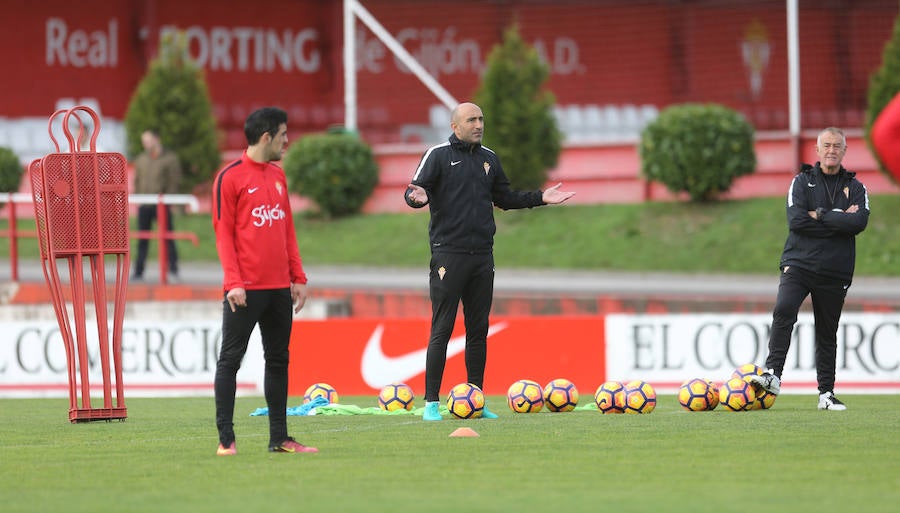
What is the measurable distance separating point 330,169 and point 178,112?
322 cm

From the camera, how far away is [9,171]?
29875mm

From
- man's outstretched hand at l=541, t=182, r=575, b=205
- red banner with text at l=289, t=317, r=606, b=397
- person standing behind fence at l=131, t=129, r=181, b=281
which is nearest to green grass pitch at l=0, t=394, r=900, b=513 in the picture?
man's outstretched hand at l=541, t=182, r=575, b=205

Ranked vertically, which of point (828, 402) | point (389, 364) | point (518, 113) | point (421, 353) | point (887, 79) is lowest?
point (389, 364)

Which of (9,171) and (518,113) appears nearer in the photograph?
(518,113)

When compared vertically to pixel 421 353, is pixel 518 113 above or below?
above

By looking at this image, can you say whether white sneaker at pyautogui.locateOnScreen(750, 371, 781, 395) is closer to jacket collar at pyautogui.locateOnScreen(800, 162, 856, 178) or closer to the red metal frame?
jacket collar at pyautogui.locateOnScreen(800, 162, 856, 178)

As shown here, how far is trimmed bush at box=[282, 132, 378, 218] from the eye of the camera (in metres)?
30.0

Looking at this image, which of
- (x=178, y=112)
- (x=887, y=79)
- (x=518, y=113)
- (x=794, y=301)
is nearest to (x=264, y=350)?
(x=794, y=301)

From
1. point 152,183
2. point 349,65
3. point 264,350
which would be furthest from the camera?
point 349,65

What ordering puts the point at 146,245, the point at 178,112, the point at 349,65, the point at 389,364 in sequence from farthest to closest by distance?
the point at 178,112, the point at 349,65, the point at 146,245, the point at 389,364

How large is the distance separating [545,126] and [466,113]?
17405 mm

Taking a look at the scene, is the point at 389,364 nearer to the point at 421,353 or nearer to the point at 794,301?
the point at 421,353

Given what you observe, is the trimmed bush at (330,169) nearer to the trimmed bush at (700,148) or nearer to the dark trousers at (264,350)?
the trimmed bush at (700,148)

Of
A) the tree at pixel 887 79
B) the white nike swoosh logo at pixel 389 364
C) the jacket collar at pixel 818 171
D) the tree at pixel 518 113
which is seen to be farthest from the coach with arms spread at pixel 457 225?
the tree at pixel 518 113
